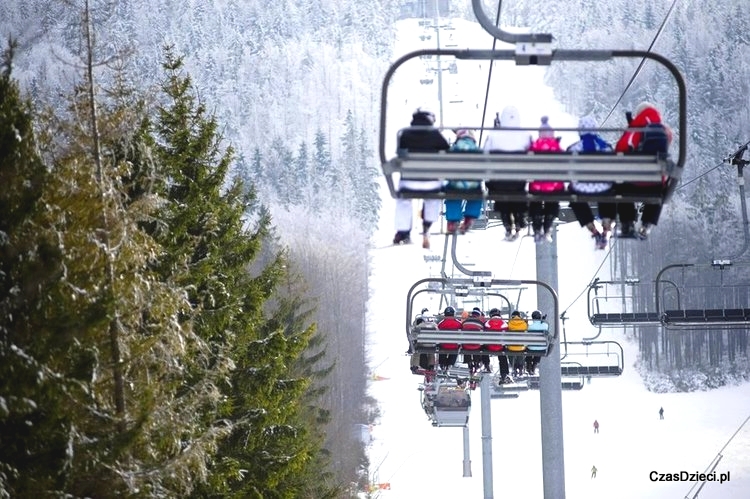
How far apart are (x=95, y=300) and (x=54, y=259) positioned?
47cm

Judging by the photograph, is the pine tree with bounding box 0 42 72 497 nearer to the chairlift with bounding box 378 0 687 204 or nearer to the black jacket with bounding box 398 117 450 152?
the black jacket with bounding box 398 117 450 152

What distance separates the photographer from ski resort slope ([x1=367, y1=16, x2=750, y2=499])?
4597 centimetres

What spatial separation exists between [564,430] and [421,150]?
56342 millimetres

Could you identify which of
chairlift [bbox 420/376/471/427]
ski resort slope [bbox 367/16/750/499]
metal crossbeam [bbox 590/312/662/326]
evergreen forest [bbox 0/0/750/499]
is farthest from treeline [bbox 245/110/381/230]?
metal crossbeam [bbox 590/312/662/326]

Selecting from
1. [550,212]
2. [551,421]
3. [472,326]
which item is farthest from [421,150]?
[551,421]

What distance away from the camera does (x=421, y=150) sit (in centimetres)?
773

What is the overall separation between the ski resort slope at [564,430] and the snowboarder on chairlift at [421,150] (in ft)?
50.0

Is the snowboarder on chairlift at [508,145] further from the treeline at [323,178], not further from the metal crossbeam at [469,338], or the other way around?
the treeline at [323,178]

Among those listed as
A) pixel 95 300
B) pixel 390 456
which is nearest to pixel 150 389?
pixel 95 300

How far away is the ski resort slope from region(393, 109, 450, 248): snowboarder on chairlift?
15.2m

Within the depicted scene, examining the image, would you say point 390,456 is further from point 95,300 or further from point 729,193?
point 729,193

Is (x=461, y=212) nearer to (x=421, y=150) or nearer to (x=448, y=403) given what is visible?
(x=421, y=150)

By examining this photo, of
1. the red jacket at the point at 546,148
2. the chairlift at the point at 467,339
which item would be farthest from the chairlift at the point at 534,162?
the chairlift at the point at 467,339

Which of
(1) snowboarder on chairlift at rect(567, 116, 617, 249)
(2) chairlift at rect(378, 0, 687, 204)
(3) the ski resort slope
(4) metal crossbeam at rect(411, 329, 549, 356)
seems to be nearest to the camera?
(2) chairlift at rect(378, 0, 687, 204)
